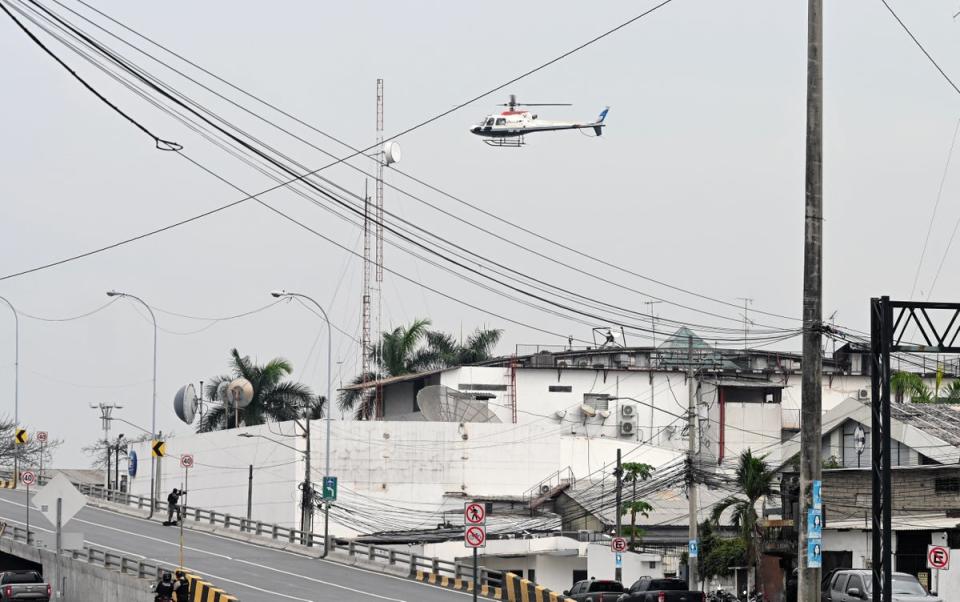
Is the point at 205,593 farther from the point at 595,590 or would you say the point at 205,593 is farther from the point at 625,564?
the point at 625,564

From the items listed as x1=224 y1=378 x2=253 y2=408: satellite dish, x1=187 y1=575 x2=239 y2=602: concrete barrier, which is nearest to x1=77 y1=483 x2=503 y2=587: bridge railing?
x1=187 y1=575 x2=239 y2=602: concrete barrier

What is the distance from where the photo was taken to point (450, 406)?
8962cm

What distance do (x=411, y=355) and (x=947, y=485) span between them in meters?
65.4

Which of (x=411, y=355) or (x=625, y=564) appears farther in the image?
(x=411, y=355)

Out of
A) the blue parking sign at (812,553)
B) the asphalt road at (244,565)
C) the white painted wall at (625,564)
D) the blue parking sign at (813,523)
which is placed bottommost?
the white painted wall at (625,564)

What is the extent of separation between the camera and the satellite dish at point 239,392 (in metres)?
96.8

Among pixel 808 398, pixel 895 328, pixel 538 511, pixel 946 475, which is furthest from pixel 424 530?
pixel 808 398

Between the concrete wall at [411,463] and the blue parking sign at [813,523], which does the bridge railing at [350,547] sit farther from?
the blue parking sign at [813,523]

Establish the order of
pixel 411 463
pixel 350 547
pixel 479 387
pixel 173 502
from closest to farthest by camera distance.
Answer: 1. pixel 350 547
2. pixel 173 502
3. pixel 411 463
4. pixel 479 387


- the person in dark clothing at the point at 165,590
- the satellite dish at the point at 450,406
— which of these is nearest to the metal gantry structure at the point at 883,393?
the person in dark clothing at the point at 165,590

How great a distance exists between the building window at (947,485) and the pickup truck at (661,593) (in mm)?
11841

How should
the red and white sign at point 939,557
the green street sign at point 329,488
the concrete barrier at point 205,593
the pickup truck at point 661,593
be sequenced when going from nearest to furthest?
the red and white sign at point 939,557 → the concrete barrier at point 205,593 → the pickup truck at point 661,593 → the green street sign at point 329,488

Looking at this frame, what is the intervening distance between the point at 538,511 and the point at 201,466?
25718 mm

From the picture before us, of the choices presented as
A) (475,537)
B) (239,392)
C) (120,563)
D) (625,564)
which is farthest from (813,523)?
(239,392)
